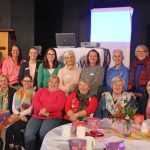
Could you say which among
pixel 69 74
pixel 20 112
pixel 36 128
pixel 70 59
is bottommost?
pixel 36 128

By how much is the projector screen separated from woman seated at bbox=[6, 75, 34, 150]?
7.11ft

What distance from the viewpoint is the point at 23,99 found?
4262mm

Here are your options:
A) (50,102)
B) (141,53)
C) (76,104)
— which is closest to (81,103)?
(76,104)

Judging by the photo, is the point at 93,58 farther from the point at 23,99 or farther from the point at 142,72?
the point at 23,99

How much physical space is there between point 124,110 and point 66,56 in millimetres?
1976

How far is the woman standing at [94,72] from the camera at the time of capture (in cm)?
437

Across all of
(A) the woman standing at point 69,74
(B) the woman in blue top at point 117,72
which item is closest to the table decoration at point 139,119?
(B) the woman in blue top at point 117,72

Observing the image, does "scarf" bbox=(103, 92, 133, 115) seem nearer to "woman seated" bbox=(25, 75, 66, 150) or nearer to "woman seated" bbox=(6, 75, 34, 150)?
"woman seated" bbox=(25, 75, 66, 150)

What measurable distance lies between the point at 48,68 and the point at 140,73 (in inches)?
51.0

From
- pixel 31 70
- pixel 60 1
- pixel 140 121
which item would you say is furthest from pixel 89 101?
pixel 60 1

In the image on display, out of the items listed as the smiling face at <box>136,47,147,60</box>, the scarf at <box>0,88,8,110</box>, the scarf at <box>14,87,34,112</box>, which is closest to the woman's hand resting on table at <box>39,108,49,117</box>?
the scarf at <box>14,87,34,112</box>

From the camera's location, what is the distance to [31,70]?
16.0 feet

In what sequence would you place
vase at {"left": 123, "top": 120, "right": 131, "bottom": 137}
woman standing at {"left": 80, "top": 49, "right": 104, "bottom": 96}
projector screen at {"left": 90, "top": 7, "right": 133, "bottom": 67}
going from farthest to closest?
projector screen at {"left": 90, "top": 7, "right": 133, "bottom": 67} < woman standing at {"left": 80, "top": 49, "right": 104, "bottom": 96} < vase at {"left": 123, "top": 120, "right": 131, "bottom": 137}

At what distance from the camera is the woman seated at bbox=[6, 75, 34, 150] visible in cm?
386
